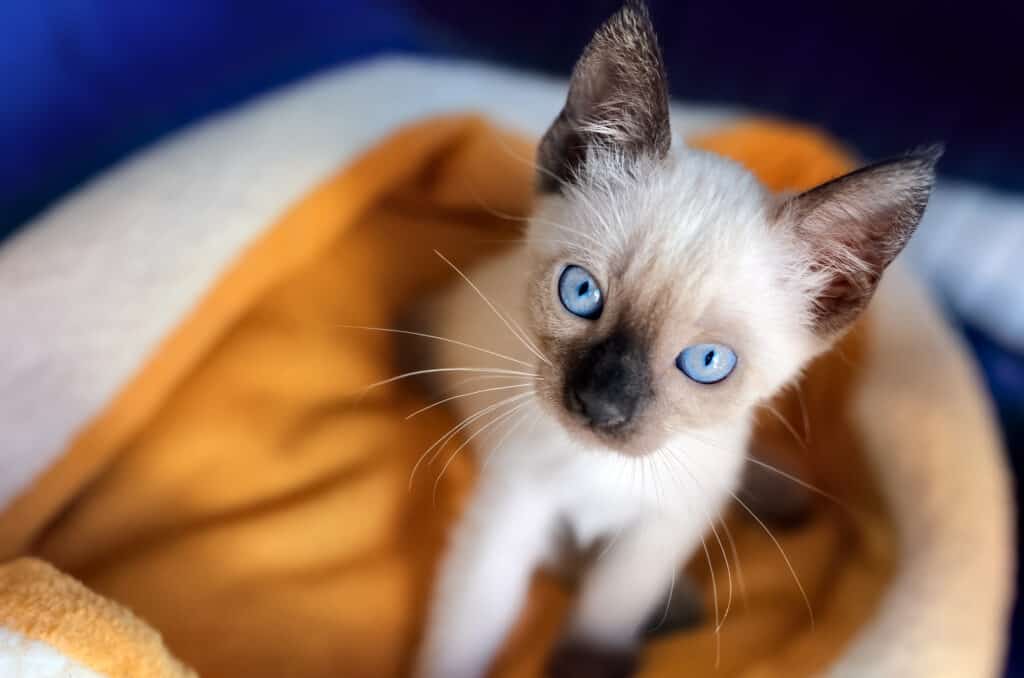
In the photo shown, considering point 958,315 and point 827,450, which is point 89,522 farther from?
point 958,315

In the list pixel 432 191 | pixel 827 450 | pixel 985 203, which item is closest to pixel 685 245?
pixel 827 450

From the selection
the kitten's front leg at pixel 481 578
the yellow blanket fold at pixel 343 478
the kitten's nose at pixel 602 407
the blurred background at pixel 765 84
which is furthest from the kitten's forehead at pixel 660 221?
the blurred background at pixel 765 84

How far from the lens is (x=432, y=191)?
1.53 meters

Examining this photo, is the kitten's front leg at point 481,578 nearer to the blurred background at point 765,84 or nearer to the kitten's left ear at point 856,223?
the kitten's left ear at point 856,223

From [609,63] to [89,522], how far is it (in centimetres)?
84

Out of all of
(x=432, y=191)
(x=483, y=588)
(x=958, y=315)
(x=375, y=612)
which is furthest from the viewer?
(x=958, y=315)

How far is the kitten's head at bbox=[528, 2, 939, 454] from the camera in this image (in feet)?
2.72

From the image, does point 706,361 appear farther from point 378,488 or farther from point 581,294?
point 378,488

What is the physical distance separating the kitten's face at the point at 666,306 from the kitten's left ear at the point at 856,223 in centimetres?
3

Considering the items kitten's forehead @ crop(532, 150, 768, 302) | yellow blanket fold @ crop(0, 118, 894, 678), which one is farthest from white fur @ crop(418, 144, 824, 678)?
yellow blanket fold @ crop(0, 118, 894, 678)

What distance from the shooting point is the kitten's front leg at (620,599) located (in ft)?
3.49

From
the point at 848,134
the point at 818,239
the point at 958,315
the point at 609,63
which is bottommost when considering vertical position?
the point at 958,315

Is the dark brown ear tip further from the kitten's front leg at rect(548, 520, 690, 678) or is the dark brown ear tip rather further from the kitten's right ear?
the kitten's front leg at rect(548, 520, 690, 678)

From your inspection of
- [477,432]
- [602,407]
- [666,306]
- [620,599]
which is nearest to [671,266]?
[666,306]
